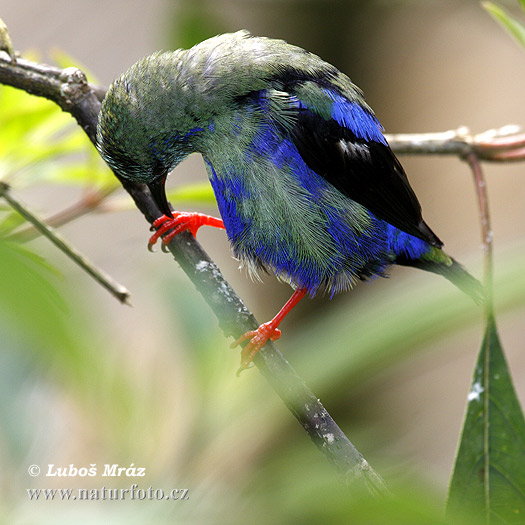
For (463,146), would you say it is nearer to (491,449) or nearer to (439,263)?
(439,263)

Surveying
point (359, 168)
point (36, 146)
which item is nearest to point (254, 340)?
point (359, 168)

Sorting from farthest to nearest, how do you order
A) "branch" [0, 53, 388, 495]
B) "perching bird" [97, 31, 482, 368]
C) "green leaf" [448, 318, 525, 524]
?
1. "perching bird" [97, 31, 482, 368]
2. "green leaf" [448, 318, 525, 524]
3. "branch" [0, 53, 388, 495]

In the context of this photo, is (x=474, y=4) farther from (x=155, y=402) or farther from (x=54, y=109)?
(x=155, y=402)

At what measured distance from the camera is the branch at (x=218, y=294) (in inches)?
54.0

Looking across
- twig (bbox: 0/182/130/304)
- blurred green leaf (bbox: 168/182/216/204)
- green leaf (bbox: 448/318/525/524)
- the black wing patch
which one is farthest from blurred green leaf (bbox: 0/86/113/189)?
green leaf (bbox: 448/318/525/524)

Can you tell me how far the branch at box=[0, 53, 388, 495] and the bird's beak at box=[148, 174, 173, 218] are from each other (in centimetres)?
2

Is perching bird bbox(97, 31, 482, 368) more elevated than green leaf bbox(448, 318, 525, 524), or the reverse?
perching bird bbox(97, 31, 482, 368)

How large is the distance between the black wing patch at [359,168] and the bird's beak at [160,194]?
46 centimetres

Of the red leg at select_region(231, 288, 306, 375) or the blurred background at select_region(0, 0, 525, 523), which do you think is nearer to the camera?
the blurred background at select_region(0, 0, 525, 523)

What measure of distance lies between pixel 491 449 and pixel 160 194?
1221 millimetres

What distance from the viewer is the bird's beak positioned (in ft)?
6.94

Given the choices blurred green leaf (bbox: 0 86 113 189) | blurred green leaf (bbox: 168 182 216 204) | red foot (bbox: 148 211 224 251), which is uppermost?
blurred green leaf (bbox: 0 86 113 189)

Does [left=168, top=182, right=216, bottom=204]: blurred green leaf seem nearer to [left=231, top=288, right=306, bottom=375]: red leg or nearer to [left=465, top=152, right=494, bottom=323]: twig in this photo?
[left=231, top=288, right=306, bottom=375]: red leg

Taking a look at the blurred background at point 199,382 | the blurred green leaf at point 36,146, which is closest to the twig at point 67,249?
the blurred background at point 199,382
